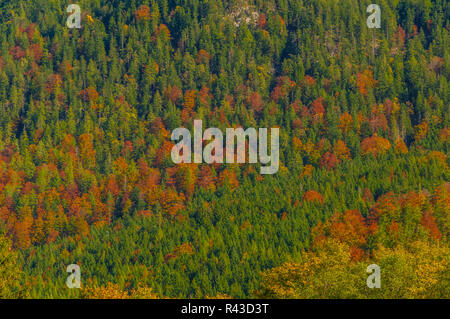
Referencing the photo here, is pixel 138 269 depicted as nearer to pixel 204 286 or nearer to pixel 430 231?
pixel 204 286

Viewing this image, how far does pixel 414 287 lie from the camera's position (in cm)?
9788
